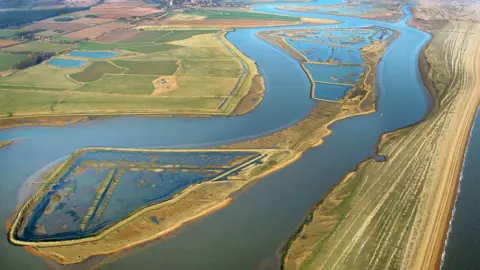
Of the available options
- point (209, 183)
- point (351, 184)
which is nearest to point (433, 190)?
point (351, 184)

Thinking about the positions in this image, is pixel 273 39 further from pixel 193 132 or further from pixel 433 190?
pixel 433 190

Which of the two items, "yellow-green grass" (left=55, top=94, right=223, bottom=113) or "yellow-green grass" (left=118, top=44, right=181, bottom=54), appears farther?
"yellow-green grass" (left=118, top=44, right=181, bottom=54)

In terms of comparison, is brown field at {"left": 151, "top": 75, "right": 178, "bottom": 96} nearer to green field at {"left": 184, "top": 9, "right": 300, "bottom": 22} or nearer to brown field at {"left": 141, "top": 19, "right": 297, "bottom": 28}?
brown field at {"left": 141, "top": 19, "right": 297, "bottom": 28}

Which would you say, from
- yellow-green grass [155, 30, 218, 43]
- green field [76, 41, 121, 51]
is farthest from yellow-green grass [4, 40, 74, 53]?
yellow-green grass [155, 30, 218, 43]

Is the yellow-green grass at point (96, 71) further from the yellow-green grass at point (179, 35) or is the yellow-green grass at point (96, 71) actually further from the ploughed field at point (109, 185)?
the ploughed field at point (109, 185)

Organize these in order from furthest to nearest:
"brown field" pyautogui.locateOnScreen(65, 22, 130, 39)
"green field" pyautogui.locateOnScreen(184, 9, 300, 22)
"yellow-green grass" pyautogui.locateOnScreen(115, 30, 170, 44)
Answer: "green field" pyautogui.locateOnScreen(184, 9, 300, 22)
"brown field" pyautogui.locateOnScreen(65, 22, 130, 39)
"yellow-green grass" pyautogui.locateOnScreen(115, 30, 170, 44)

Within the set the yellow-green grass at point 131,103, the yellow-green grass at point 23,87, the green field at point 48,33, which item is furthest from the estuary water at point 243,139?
the green field at point 48,33
